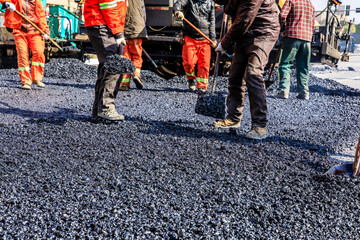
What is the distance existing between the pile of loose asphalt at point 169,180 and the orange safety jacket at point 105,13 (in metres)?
1.08

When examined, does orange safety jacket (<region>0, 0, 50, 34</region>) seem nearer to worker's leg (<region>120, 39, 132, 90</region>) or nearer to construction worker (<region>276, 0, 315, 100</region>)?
worker's leg (<region>120, 39, 132, 90</region>)

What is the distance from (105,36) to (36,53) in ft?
10.1

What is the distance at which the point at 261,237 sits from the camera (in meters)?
1.75

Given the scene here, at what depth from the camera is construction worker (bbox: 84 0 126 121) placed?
3.54 metres

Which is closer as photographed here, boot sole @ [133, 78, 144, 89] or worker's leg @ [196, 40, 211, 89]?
worker's leg @ [196, 40, 211, 89]

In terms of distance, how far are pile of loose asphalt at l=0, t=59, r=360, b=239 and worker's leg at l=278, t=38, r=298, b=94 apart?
1888 millimetres

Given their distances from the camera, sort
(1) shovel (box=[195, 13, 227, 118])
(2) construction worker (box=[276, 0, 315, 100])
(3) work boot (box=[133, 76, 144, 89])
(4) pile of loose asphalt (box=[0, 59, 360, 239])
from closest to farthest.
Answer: (4) pile of loose asphalt (box=[0, 59, 360, 239])
(1) shovel (box=[195, 13, 227, 118])
(2) construction worker (box=[276, 0, 315, 100])
(3) work boot (box=[133, 76, 144, 89])

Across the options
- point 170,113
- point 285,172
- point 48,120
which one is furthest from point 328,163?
point 48,120

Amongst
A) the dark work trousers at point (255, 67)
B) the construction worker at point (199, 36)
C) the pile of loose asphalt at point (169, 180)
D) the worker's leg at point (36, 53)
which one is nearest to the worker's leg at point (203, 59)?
the construction worker at point (199, 36)

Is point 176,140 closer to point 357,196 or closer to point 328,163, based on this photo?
point 328,163

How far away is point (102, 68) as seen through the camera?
3768 mm

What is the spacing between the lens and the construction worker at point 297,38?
5.96 m

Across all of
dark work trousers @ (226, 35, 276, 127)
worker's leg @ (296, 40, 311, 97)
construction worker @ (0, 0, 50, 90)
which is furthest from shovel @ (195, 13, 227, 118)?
construction worker @ (0, 0, 50, 90)

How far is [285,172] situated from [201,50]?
401 centimetres
